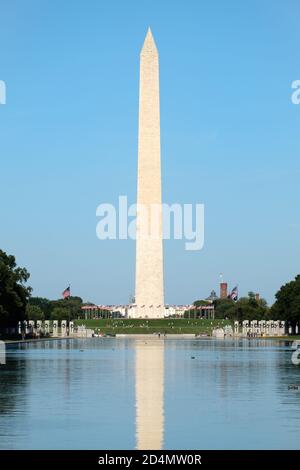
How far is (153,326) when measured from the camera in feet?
371

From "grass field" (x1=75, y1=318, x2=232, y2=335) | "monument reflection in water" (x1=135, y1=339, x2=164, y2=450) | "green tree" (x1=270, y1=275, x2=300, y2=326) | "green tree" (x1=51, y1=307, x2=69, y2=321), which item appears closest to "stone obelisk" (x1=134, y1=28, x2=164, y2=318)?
"grass field" (x1=75, y1=318, x2=232, y2=335)

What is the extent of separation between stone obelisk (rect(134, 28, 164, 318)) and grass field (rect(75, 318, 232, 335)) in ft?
23.9

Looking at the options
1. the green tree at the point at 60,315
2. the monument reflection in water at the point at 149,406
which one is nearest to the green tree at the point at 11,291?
the monument reflection in water at the point at 149,406

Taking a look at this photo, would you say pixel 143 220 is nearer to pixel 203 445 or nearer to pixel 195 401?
pixel 195 401

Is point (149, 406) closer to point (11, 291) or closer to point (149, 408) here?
point (149, 408)

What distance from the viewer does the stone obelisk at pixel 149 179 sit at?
10312cm

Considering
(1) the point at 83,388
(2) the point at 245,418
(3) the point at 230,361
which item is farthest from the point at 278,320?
(2) the point at 245,418

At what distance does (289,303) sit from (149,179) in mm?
23365

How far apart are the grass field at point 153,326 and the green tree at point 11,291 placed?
15.1 m

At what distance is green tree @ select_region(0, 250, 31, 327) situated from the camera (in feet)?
296

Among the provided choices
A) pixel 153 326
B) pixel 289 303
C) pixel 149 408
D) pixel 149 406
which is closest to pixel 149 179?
pixel 153 326

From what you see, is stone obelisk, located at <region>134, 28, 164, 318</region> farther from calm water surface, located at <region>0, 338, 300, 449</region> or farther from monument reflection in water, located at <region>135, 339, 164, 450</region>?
calm water surface, located at <region>0, 338, 300, 449</region>
